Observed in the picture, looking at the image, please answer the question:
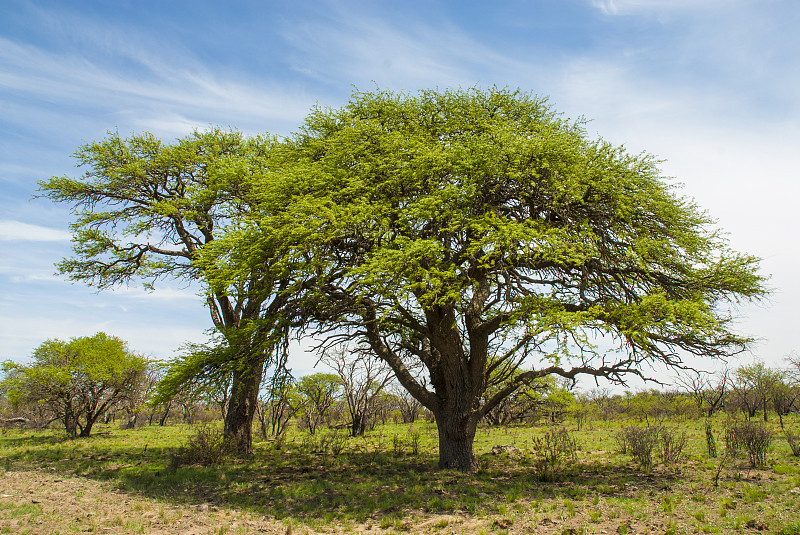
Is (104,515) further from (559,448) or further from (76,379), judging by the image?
(76,379)

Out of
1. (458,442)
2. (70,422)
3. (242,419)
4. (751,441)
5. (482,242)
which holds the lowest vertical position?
(70,422)

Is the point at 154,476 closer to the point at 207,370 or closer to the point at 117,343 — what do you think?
the point at 207,370

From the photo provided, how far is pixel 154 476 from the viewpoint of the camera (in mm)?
12664

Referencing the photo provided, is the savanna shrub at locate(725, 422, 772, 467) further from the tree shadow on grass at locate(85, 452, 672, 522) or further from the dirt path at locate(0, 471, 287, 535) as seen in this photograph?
the dirt path at locate(0, 471, 287, 535)

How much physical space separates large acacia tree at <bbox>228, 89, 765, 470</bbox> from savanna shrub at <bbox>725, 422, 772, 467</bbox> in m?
2.52

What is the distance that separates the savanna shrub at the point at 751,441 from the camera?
1171 centimetres

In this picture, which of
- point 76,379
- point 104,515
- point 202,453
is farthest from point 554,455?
point 76,379

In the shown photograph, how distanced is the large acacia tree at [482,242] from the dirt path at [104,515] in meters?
4.90

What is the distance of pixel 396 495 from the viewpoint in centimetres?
1025

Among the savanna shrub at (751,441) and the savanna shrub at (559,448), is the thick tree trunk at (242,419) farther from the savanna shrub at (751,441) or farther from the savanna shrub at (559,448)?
the savanna shrub at (751,441)

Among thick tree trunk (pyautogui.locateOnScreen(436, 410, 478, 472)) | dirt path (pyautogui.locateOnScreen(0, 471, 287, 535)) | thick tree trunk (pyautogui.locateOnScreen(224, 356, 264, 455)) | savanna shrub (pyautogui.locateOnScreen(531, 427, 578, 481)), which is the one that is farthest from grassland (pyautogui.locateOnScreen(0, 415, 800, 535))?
thick tree trunk (pyautogui.locateOnScreen(224, 356, 264, 455))

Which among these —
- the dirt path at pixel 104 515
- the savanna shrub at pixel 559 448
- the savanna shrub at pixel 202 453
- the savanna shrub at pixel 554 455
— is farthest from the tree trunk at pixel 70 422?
the savanna shrub at pixel 559 448

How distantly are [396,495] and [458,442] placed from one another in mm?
3323

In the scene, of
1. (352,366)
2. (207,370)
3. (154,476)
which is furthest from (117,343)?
(207,370)
